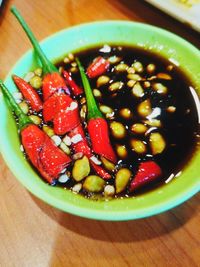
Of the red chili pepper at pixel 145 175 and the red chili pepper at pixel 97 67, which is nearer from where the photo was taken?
the red chili pepper at pixel 145 175

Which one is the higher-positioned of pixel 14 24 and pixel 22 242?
pixel 14 24

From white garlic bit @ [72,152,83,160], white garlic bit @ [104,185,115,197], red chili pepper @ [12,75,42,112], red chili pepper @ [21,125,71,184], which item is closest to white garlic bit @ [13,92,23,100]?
red chili pepper @ [12,75,42,112]

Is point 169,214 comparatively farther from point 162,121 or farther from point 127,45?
point 127,45

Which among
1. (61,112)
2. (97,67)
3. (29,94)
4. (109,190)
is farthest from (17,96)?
(109,190)

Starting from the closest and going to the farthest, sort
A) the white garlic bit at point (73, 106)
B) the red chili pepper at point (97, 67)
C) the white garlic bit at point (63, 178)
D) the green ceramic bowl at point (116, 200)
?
the green ceramic bowl at point (116, 200) → the white garlic bit at point (63, 178) → the white garlic bit at point (73, 106) → the red chili pepper at point (97, 67)

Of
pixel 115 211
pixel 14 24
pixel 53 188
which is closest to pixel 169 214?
pixel 115 211

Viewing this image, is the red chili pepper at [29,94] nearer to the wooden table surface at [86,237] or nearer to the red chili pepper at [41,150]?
the red chili pepper at [41,150]

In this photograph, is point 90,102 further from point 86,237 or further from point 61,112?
point 86,237

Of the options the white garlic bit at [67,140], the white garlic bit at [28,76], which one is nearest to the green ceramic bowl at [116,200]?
the white garlic bit at [28,76]
